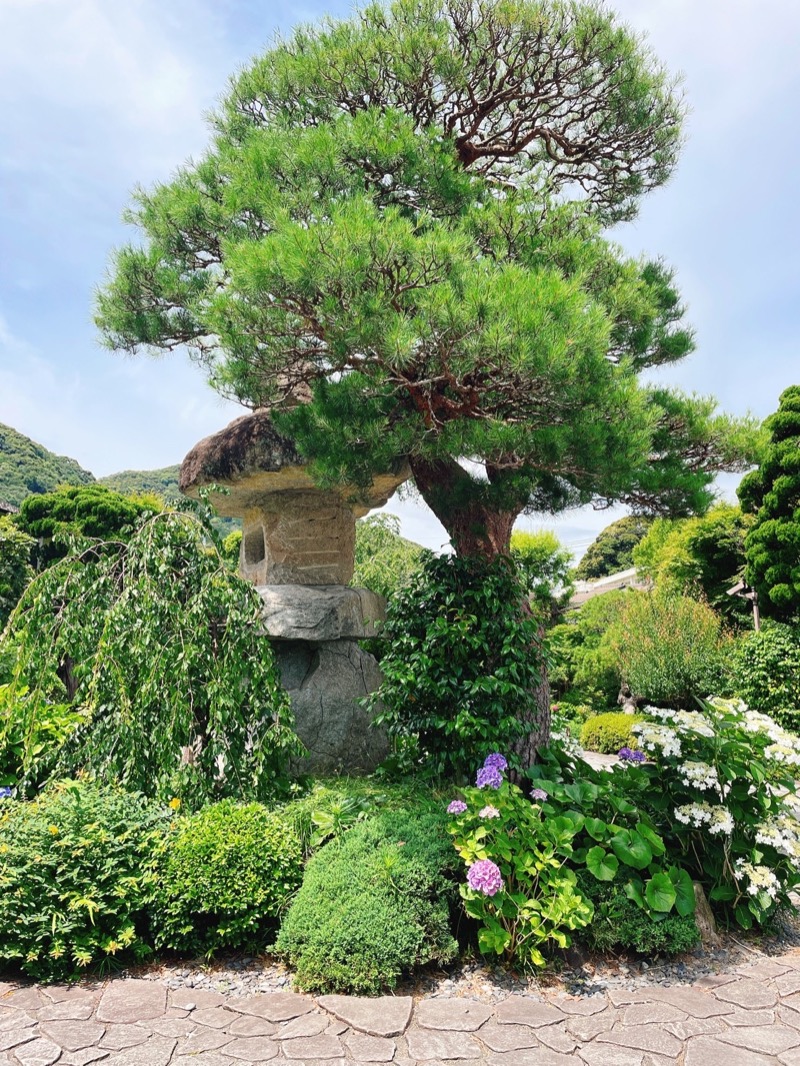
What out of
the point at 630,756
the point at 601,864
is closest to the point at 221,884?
the point at 601,864

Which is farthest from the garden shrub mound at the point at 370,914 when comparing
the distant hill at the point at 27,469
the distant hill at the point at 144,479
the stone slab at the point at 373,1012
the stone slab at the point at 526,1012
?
the distant hill at the point at 144,479

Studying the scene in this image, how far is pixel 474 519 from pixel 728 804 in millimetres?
2125

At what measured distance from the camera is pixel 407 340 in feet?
10.3

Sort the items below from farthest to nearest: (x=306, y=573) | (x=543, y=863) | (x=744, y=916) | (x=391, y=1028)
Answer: (x=306, y=573) < (x=744, y=916) < (x=543, y=863) < (x=391, y=1028)

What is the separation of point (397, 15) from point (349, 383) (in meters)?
2.35

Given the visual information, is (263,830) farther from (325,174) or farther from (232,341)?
(325,174)

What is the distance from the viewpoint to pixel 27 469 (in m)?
28.0

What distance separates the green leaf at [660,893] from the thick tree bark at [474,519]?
1103mm

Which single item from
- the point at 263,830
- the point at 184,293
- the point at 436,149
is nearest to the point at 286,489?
the point at 184,293

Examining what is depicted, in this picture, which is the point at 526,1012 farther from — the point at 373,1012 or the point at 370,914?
the point at 370,914

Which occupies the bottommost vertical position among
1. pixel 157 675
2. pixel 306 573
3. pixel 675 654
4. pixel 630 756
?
pixel 630 756

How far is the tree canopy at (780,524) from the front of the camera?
353 inches

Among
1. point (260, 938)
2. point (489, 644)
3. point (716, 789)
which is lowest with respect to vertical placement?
point (260, 938)

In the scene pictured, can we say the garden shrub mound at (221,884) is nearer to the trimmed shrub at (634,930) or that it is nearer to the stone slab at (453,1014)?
the stone slab at (453,1014)
